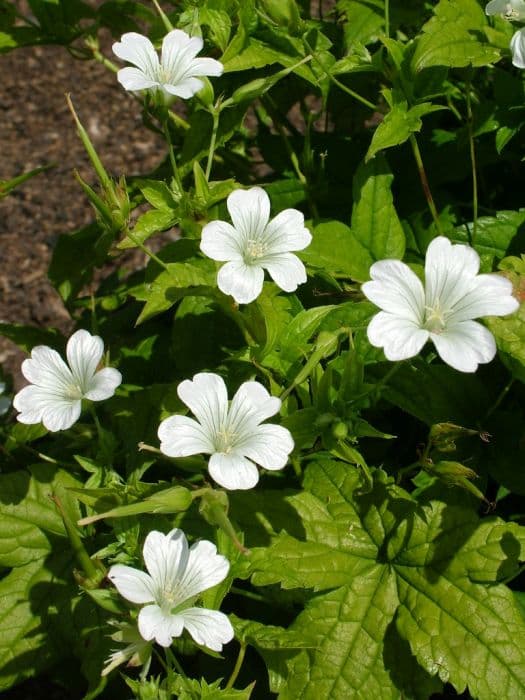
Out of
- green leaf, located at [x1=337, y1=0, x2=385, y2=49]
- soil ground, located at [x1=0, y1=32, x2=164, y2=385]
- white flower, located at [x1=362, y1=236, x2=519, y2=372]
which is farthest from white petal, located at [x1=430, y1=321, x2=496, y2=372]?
soil ground, located at [x1=0, y1=32, x2=164, y2=385]

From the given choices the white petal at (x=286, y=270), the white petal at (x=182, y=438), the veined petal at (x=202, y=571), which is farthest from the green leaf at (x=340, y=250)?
the veined petal at (x=202, y=571)

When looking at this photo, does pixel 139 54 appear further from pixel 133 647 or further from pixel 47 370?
pixel 133 647

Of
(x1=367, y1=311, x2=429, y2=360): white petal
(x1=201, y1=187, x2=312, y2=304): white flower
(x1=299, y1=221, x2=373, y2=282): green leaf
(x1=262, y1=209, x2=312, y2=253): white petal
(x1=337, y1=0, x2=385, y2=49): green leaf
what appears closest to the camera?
(x1=367, y1=311, x2=429, y2=360): white petal

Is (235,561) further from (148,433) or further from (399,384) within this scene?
(399,384)

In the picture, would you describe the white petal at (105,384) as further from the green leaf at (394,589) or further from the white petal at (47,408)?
the green leaf at (394,589)

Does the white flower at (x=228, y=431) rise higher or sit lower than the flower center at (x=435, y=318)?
lower

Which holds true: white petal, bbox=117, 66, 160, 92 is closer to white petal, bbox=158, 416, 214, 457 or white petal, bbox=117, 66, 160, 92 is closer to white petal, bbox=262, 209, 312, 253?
white petal, bbox=262, 209, 312, 253

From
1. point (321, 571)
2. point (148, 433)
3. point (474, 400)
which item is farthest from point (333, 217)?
point (321, 571)
